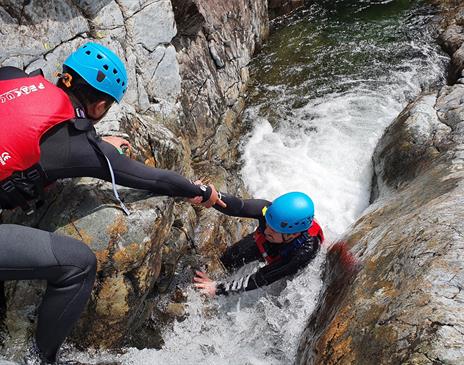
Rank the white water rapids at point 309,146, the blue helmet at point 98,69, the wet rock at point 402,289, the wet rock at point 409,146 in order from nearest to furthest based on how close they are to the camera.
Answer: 1. the wet rock at point 402,289
2. the blue helmet at point 98,69
3. the white water rapids at point 309,146
4. the wet rock at point 409,146

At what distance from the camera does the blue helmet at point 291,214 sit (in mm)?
5223

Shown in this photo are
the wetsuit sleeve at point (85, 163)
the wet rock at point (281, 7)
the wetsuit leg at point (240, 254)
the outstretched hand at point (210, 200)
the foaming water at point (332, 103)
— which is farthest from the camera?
the wet rock at point (281, 7)

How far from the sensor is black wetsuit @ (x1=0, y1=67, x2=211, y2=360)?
3463 millimetres

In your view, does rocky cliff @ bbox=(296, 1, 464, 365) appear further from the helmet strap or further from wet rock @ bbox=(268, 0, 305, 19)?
wet rock @ bbox=(268, 0, 305, 19)

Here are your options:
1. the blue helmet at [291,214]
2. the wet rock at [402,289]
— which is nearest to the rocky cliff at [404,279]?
the wet rock at [402,289]

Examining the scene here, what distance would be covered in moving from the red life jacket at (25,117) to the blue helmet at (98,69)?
1.17 feet

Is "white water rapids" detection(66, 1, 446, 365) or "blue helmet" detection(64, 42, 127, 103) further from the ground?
"blue helmet" detection(64, 42, 127, 103)

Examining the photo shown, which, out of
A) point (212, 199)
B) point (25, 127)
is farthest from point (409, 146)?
point (25, 127)

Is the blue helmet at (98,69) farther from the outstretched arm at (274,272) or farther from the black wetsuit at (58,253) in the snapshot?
the outstretched arm at (274,272)

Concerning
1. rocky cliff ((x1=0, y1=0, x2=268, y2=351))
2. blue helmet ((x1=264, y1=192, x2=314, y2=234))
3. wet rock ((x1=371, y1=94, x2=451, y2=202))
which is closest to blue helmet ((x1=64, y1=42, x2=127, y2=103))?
rocky cliff ((x1=0, y1=0, x2=268, y2=351))

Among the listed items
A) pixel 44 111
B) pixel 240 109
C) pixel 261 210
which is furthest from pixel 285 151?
pixel 44 111

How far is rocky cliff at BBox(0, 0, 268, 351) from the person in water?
457 mm

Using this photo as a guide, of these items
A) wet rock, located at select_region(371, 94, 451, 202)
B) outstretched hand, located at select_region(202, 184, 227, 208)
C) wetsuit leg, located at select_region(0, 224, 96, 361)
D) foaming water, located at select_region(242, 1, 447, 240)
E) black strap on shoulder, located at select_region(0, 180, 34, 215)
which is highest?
black strap on shoulder, located at select_region(0, 180, 34, 215)

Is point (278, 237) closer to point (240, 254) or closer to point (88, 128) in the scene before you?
point (240, 254)
